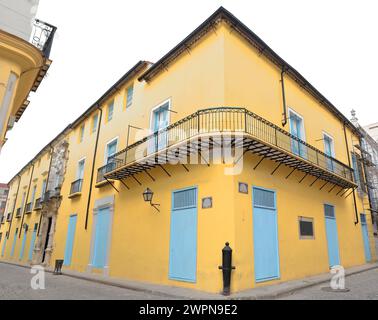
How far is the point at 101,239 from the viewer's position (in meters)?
13.0

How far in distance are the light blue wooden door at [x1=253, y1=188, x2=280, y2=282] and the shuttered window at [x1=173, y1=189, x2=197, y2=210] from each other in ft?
6.12

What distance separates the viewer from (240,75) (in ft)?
32.0

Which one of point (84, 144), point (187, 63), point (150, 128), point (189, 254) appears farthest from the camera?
point (84, 144)

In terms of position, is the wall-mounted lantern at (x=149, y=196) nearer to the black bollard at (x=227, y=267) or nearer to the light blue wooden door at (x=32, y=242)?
the black bollard at (x=227, y=267)

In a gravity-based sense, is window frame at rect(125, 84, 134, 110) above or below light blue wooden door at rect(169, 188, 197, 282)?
above

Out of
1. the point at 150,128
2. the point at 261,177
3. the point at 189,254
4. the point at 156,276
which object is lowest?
the point at 156,276

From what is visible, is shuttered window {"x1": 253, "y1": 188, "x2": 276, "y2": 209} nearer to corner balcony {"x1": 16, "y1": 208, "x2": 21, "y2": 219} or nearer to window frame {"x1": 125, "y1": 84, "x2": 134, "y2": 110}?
window frame {"x1": 125, "y1": 84, "x2": 134, "y2": 110}

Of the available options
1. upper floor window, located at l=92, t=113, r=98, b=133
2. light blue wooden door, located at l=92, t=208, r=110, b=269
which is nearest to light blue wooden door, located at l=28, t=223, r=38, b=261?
upper floor window, located at l=92, t=113, r=98, b=133

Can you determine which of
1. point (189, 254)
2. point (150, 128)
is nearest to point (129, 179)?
point (150, 128)

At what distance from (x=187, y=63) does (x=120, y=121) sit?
5.25m

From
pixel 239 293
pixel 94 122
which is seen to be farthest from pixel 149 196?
pixel 94 122

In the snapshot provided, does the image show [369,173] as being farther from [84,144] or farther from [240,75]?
[84,144]

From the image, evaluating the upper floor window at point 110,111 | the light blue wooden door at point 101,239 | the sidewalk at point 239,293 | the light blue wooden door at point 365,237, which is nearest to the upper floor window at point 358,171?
the light blue wooden door at point 365,237

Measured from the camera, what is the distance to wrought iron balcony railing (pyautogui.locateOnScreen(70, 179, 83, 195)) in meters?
16.4
